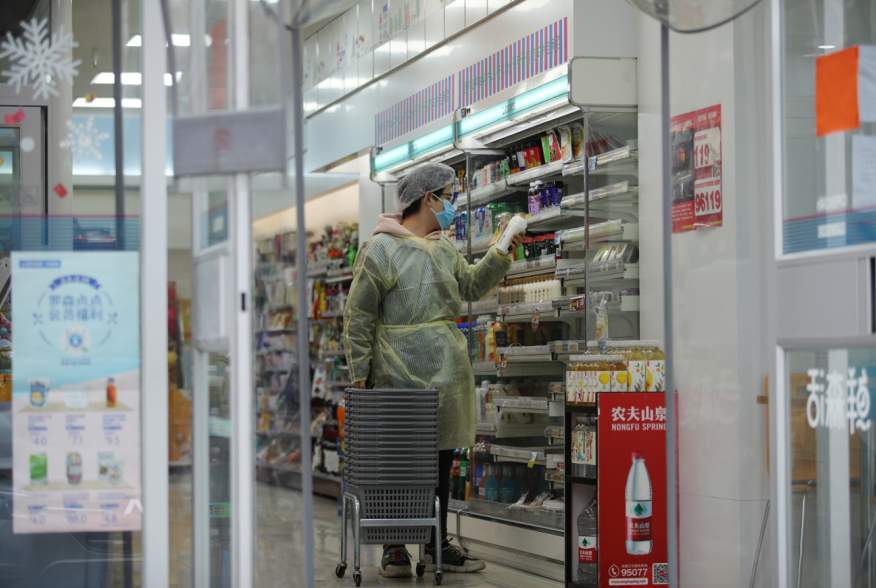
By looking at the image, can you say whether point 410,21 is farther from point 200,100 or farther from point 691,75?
point 200,100

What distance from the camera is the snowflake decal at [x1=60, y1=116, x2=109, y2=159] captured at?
Answer: 352cm

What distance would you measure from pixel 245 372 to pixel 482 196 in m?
4.72

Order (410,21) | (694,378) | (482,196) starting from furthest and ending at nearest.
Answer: (410,21), (482,196), (694,378)

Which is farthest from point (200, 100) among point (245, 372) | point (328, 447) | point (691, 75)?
point (328, 447)

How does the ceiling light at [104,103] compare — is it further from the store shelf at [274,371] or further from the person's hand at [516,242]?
the person's hand at [516,242]

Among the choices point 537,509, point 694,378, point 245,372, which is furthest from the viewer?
point 537,509

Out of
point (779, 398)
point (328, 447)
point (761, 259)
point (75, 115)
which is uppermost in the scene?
point (75, 115)

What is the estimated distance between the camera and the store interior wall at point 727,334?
5.05 m

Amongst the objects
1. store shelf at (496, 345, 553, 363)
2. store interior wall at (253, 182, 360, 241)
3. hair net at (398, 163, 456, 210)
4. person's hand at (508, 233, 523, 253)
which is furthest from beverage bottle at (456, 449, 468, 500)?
store interior wall at (253, 182, 360, 241)

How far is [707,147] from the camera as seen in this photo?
5277 millimetres

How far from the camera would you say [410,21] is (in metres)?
9.31

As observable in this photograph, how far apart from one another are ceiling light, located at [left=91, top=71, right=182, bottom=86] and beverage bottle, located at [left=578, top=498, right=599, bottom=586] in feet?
9.72

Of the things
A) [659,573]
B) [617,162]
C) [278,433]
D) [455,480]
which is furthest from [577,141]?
[278,433]

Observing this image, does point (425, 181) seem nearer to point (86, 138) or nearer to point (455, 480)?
point (455, 480)
